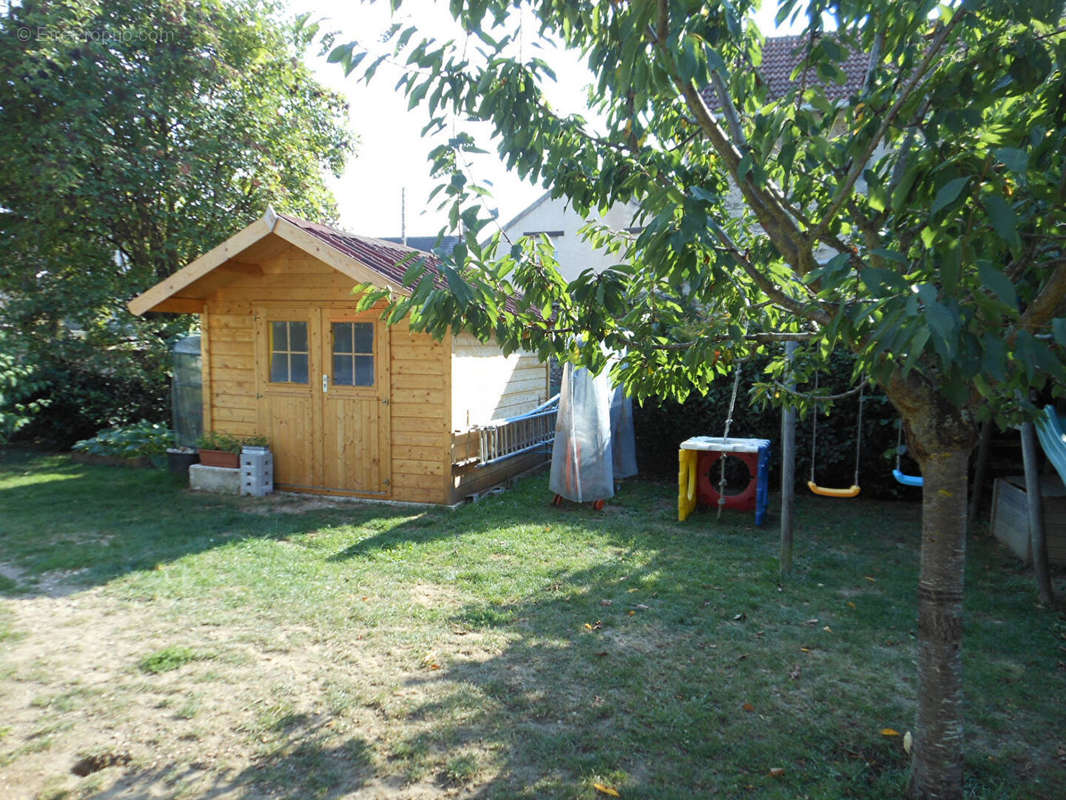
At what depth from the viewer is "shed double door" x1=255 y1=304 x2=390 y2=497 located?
8391 millimetres

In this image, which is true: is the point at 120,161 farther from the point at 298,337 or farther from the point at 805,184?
the point at 805,184

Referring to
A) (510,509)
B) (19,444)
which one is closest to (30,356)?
(19,444)

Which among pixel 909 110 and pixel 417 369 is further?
pixel 417 369

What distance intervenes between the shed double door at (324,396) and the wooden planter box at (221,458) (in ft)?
1.53

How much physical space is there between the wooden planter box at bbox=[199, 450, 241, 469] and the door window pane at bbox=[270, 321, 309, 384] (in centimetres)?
107

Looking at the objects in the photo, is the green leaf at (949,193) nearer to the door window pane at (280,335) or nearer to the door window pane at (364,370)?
the door window pane at (364,370)

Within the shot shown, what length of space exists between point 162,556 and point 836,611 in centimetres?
553

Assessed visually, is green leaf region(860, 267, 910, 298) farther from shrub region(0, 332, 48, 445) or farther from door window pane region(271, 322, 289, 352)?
shrub region(0, 332, 48, 445)

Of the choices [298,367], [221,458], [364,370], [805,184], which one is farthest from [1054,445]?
[221,458]

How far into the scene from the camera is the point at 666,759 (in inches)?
122

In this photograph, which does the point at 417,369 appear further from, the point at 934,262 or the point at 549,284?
the point at 934,262

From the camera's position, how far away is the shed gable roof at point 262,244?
7461mm

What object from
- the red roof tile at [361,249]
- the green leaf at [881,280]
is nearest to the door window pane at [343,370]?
the red roof tile at [361,249]

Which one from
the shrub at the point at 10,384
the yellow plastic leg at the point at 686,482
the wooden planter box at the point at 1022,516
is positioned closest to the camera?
the wooden planter box at the point at 1022,516
